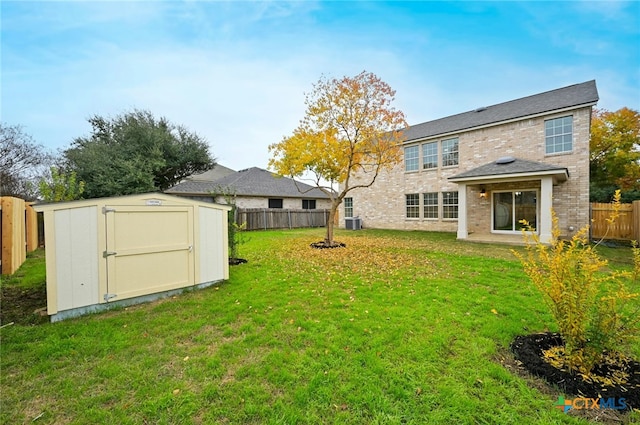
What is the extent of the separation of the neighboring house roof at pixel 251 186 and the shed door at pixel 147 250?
12.8 m

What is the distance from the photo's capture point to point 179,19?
8.27 metres

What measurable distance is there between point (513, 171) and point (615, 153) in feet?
43.3

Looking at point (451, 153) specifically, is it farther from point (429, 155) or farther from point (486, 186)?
point (486, 186)

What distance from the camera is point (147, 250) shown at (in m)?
4.55

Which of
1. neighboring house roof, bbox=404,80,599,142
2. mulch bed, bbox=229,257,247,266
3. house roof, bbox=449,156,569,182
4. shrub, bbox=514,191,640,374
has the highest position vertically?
neighboring house roof, bbox=404,80,599,142

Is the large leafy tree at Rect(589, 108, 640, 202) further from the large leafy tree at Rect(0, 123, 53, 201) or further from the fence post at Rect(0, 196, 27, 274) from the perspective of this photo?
the large leafy tree at Rect(0, 123, 53, 201)

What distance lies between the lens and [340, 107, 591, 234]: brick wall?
10.8 meters

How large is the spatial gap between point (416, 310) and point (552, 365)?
1.70 m

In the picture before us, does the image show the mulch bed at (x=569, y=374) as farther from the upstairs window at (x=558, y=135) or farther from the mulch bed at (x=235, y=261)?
the upstairs window at (x=558, y=135)

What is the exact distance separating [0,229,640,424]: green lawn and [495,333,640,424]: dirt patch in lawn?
4.0 inches

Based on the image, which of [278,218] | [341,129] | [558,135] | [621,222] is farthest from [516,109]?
[278,218]

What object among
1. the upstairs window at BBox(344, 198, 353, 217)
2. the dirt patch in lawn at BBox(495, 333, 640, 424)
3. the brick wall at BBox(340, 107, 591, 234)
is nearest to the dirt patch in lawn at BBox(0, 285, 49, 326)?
the dirt patch in lawn at BBox(495, 333, 640, 424)

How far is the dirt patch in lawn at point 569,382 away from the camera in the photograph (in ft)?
6.80

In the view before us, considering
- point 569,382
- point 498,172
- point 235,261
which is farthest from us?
point 498,172
